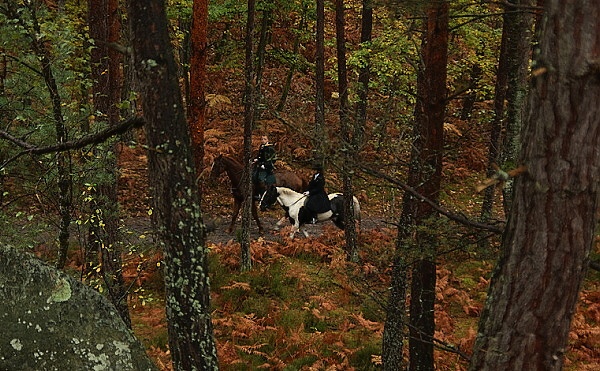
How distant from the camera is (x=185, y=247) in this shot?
4.47 metres

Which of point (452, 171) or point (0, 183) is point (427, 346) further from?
point (452, 171)

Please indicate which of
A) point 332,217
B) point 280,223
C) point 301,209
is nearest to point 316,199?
point 301,209

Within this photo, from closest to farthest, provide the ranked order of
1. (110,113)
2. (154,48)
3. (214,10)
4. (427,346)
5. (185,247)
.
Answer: (154,48), (185,247), (427,346), (110,113), (214,10)

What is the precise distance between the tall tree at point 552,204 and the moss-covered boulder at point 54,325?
8.73 feet

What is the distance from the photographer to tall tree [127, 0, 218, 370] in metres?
4.11

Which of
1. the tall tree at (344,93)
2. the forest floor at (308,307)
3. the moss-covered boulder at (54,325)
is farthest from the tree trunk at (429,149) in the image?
the tall tree at (344,93)

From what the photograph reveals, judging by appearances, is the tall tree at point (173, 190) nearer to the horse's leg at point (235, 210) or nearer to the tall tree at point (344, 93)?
the tall tree at point (344, 93)

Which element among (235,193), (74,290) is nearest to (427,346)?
(74,290)

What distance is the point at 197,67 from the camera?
10.1 m

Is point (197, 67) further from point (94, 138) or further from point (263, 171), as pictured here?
point (263, 171)

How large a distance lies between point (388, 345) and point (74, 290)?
529cm

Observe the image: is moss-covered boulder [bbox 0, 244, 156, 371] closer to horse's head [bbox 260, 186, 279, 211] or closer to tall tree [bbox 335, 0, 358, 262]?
tall tree [bbox 335, 0, 358, 262]

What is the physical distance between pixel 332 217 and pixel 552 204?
42.7 ft

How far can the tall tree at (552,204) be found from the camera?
318cm
